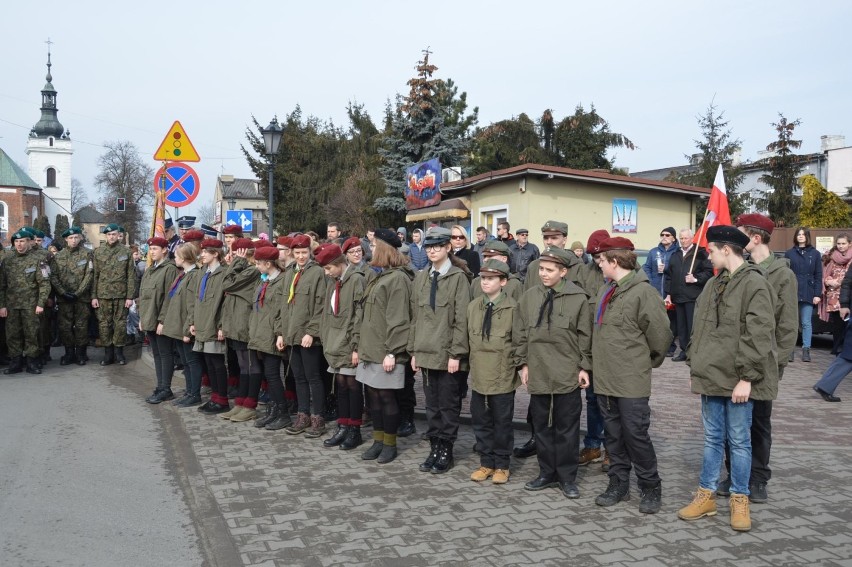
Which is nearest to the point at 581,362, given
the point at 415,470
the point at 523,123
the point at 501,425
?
the point at 501,425

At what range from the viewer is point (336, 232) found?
12.2 m

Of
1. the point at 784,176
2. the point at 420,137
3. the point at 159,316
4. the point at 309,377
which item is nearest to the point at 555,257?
the point at 309,377

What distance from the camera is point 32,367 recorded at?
11.8 meters

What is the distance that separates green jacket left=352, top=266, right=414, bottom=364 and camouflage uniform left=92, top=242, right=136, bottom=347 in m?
6.87

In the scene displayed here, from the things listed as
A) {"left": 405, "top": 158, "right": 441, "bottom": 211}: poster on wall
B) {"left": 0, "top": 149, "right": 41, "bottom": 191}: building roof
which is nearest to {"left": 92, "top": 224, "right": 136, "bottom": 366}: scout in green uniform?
{"left": 405, "top": 158, "right": 441, "bottom": 211}: poster on wall

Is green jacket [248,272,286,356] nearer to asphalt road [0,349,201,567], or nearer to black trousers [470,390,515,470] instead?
asphalt road [0,349,201,567]

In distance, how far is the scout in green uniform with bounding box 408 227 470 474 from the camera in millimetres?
6508

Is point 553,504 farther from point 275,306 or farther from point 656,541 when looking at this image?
point 275,306

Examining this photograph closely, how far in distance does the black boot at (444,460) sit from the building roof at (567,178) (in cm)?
1231

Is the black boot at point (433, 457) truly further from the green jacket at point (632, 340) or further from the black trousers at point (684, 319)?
the black trousers at point (684, 319)

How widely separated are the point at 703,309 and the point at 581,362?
3.28 ft

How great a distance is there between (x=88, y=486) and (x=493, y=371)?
11.3ft

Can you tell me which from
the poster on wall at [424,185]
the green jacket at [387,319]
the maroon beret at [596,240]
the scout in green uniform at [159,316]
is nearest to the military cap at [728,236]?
the maroon beret at [596,240]

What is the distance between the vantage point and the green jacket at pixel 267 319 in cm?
806
